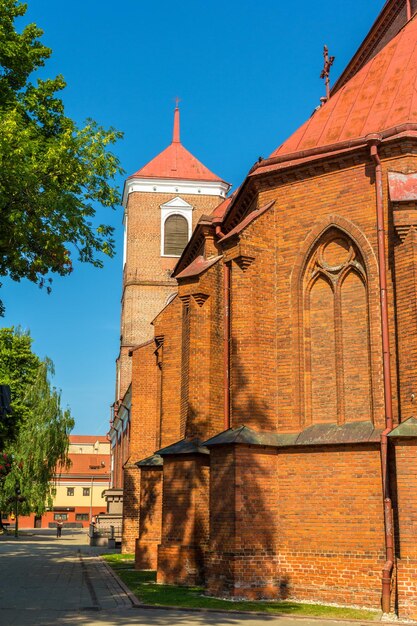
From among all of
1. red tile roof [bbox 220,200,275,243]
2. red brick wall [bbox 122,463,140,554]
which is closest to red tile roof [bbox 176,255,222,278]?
red tile roof [bbox 220,200,275,243]

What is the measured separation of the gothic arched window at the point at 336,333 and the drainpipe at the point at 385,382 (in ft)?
1.74

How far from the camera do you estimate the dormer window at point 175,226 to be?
42469 mm

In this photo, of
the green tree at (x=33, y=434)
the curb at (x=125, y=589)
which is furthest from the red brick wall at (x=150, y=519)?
the green tree at (x=33, y=434)

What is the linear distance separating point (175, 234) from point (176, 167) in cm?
455

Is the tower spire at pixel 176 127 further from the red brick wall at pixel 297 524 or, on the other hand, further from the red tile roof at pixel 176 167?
the red brick wall at pixel 297 524

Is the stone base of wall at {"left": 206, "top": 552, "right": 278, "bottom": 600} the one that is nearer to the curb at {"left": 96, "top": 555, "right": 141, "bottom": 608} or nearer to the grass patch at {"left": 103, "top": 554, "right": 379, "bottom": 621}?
the grass patch at {"left": 103, "top": 554, "right": 379, "bottom": 621}

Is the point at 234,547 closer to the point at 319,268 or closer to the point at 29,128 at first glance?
the point at 319,268

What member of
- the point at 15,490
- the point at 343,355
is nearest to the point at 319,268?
the point at 343,355

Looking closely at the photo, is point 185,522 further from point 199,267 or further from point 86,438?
point 86,438

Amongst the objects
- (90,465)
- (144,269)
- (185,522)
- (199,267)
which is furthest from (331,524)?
(90,465)

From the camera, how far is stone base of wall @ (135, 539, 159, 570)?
19.5 m

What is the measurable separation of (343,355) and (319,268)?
6.10 ft

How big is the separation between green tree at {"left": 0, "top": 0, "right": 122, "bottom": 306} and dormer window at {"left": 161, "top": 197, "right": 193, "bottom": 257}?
2653 centimetres

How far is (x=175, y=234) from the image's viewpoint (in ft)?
140
